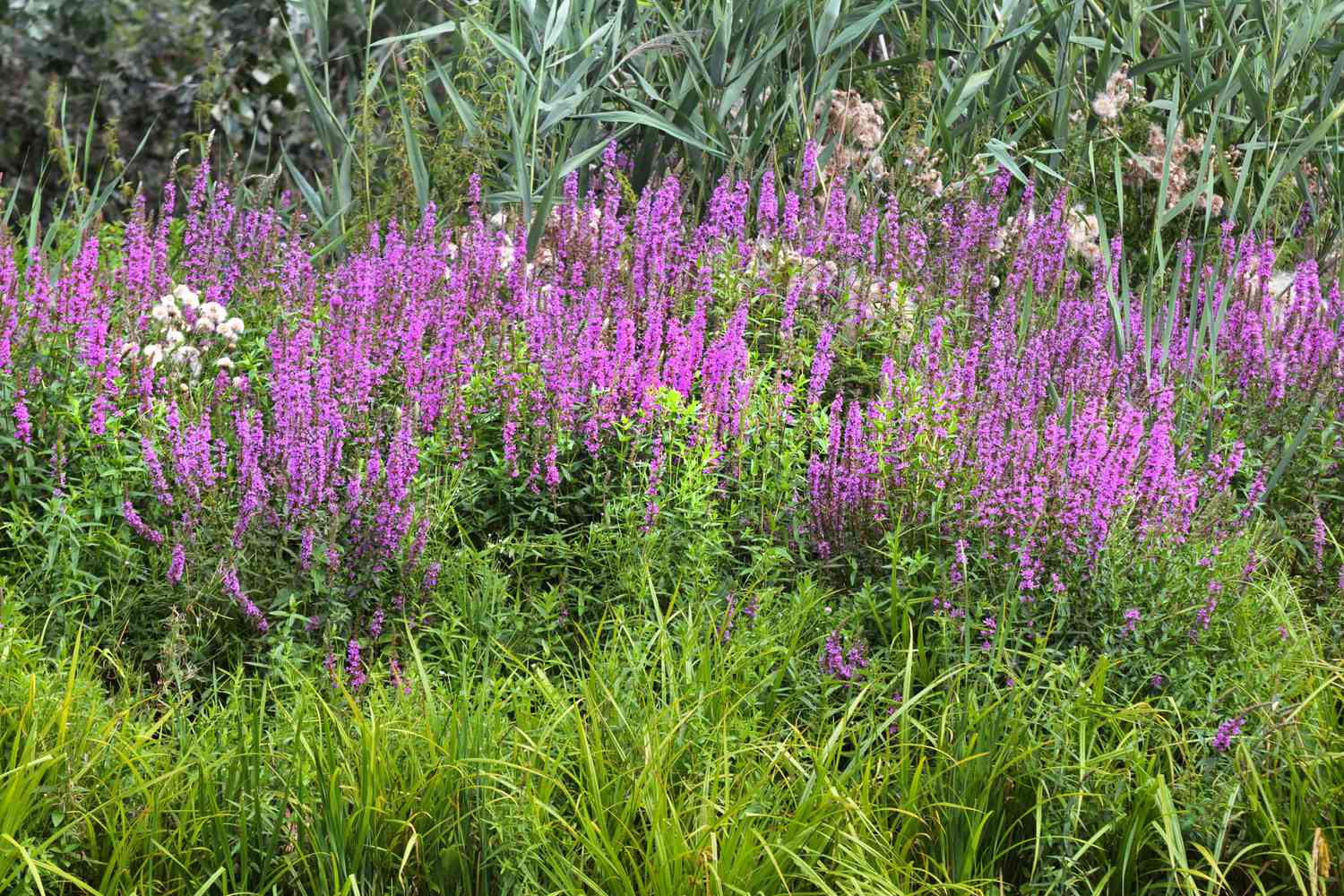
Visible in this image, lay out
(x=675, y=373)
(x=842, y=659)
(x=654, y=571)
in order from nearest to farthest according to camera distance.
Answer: (x=842, y=659) → (x=654, y=571) → (x=675, y=373)

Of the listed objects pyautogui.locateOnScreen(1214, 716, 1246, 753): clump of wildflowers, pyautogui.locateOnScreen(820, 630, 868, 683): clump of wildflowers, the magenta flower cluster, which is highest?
the magenta flower cluster

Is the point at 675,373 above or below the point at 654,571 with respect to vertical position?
above

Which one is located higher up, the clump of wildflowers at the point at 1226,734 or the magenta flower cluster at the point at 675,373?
the magenta flower cluster at the point at 675,373

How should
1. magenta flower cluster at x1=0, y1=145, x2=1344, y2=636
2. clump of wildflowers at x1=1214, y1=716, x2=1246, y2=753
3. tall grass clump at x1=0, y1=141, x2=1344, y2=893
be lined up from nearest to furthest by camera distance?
tall grass clump at x1=0, y1=141, x2=1344, y2=893
clump of wildflowers at x1=1214, y1=716, x2=1246, y2=753
magenta flower cluster at x1=0, y1=145, x2=1344, y2=636

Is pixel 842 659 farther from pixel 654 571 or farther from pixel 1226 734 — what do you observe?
pixel 1226 734

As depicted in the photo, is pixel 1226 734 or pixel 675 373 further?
pixel 675 373

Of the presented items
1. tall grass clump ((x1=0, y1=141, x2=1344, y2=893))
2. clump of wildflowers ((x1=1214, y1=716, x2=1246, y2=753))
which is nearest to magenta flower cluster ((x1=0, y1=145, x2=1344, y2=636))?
tall grass clump ((x1=0, y1=141, x2=1344, y2=893))

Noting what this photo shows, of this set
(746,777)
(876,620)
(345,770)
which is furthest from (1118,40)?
(345,770)

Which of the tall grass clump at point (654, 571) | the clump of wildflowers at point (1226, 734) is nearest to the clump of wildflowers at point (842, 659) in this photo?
the tall grass clump at point (654, 571)

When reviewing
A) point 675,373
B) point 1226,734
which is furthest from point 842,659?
point 675,373

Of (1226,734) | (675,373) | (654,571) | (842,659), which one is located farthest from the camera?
(675,373)

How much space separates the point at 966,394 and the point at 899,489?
467mm

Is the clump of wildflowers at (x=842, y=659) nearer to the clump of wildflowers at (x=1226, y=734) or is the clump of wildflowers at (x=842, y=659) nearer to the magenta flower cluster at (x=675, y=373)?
the magenta flower cluster at (x=675, y=373)

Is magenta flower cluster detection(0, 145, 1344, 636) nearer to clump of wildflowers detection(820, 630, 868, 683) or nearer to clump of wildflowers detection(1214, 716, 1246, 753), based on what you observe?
clump of wildflowers detection(820, 630, 868, 683)
